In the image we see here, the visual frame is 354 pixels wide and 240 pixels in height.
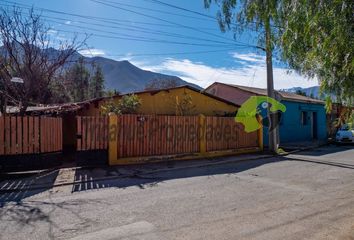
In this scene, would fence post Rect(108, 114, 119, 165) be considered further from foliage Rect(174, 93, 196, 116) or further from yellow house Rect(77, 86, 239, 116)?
foliage Rect(174, 93, 196, 116)

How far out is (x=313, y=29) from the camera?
4367mm

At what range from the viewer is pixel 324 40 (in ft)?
14.1

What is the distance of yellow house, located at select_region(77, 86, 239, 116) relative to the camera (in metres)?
14.6

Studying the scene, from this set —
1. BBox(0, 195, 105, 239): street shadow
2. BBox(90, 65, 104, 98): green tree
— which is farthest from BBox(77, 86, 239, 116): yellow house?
BBox(90, 65, 104, 98): green tree

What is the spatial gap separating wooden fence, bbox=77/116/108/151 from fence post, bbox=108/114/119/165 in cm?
14

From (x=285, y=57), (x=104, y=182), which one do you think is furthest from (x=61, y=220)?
(x=285, y=57)

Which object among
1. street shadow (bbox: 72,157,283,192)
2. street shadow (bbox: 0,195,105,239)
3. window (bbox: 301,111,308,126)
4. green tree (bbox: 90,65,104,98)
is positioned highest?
green tree (bbox: 90,65,104,98)

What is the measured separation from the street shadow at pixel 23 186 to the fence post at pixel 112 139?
215 centimetres

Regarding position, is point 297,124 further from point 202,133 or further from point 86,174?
point 86,174

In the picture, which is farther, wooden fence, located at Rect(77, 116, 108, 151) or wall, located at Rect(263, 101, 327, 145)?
wall, located at Rect(263, 101, 327, 145)

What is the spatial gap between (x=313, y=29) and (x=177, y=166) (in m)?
8.46

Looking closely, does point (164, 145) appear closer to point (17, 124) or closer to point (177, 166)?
point (177, 166)

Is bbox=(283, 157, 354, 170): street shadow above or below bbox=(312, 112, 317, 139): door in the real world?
below

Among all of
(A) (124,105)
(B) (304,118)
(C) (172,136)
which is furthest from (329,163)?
(B) (304,118)
